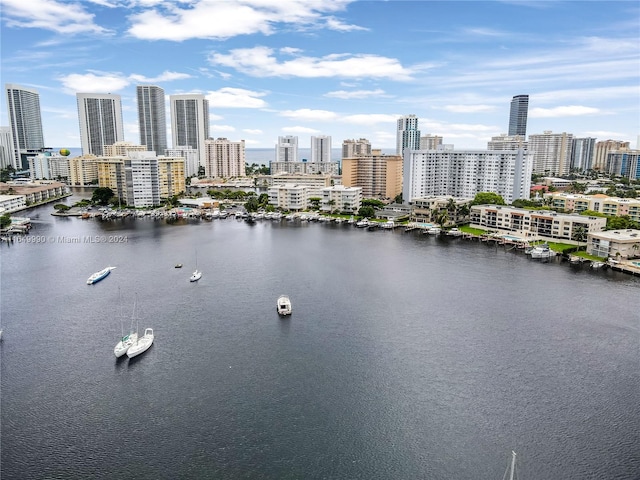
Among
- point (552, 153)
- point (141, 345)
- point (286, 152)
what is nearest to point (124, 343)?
point (141, 345)

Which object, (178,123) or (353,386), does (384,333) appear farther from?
(178,123)

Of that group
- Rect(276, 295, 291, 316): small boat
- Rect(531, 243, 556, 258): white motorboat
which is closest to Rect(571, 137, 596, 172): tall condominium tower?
Rect(531, 243, 556, 258): white motorboat

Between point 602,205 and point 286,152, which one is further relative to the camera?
point 286,152

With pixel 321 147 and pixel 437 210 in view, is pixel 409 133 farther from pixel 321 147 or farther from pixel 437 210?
pixel 437 210

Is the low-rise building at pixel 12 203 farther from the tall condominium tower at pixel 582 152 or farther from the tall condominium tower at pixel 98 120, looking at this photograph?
the tall condominium tower at pixel 582 152

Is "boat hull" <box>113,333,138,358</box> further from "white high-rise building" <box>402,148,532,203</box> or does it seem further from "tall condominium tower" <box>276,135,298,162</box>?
"tall condominium tower" <box>276,135,298,162</box>

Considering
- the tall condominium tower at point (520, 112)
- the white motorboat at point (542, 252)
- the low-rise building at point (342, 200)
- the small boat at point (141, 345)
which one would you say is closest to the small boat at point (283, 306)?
the small boat at point (141, 345)

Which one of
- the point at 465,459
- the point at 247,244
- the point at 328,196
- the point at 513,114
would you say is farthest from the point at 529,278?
the point at 513,114
